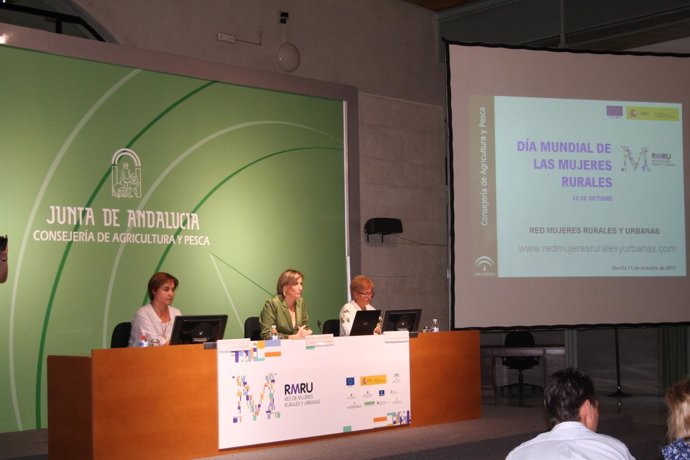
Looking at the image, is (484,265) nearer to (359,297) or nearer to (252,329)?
(359,297)

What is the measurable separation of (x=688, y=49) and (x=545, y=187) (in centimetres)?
263

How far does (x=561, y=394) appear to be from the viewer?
2.55m

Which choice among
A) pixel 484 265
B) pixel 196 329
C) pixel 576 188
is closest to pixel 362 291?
pixel 484 265

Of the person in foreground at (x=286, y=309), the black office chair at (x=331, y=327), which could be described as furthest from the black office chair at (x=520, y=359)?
the person in foreground at (x=286, y=309)

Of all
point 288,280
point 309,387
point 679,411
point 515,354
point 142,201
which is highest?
point 142,201

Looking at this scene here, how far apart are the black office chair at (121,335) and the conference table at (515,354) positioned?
424cm

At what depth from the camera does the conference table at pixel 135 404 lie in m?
4.67

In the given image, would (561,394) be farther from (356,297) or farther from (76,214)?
(76,214)

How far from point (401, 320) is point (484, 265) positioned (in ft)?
4.64

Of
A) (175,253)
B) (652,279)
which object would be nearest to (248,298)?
(175,253)

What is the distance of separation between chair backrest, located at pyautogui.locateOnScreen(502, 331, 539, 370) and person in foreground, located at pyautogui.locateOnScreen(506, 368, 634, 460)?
7028 mm

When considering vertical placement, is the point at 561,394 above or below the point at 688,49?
below

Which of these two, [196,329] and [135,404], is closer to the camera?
[135,404]

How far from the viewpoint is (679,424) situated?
2484 mm
